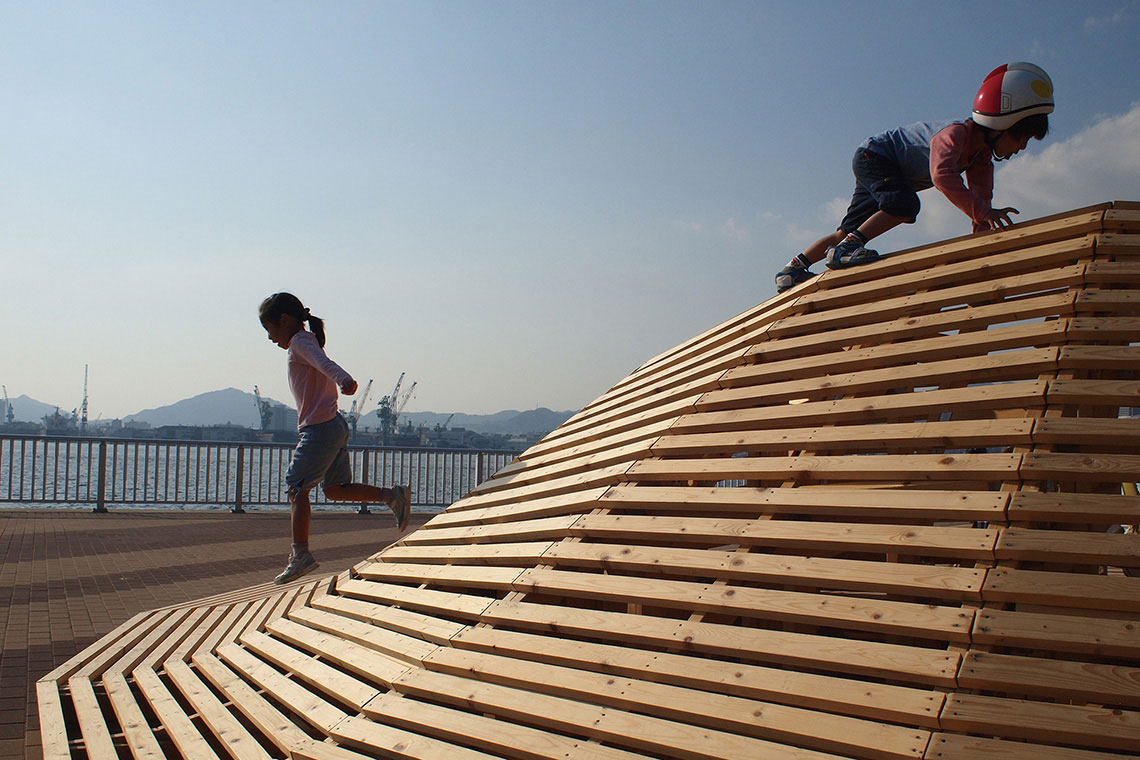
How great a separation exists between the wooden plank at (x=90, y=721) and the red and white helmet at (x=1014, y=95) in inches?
197

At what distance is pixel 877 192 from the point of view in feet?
15.6

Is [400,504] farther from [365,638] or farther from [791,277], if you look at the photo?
[791,277]

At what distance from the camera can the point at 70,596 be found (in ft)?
23.5

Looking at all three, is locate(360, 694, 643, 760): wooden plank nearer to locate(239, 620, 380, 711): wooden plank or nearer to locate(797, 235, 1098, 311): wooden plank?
locate(239, 620, 380, 711): wooden plank

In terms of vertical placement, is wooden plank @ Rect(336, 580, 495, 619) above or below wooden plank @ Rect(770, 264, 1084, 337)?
below

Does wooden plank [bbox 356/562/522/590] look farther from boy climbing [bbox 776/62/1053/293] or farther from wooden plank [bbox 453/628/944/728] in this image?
boy climbing [bbox 776/62/1053/293]

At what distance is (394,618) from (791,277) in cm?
297

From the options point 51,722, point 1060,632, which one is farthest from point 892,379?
point 51,722

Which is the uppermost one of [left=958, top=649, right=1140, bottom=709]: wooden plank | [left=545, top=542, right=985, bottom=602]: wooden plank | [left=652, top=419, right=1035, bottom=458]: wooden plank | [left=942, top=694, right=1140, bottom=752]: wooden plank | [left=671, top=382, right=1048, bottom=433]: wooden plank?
[left=671, top=382, right=1048, bottom=433]: wooden plank

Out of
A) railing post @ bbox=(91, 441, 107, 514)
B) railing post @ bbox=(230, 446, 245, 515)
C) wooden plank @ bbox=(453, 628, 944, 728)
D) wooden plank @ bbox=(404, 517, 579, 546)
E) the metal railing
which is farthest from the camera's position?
railing post @ bbox=(230, 446, 245, 515)

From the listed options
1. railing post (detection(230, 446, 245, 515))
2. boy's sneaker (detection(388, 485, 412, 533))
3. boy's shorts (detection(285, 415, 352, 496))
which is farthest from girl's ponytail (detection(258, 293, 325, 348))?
railing post (detection(230, 446, 245, 515))

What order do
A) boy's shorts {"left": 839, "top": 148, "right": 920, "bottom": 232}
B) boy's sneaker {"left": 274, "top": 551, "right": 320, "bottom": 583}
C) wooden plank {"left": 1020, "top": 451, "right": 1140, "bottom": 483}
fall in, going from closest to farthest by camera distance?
wooden plank {"left": 1020, "top": 451, "right": 1140, "bottom": 483} < boy's shorts {"left": 839, "top": 148, "right": 920, "bottom": 232} < boy's sneaker {"left": 274, "top": 551, "right": 320, "bottom": 583}

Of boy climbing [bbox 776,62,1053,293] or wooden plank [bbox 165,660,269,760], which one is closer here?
wooden plank [bbox 165,660,269,760]

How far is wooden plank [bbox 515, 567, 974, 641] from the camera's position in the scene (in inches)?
104
